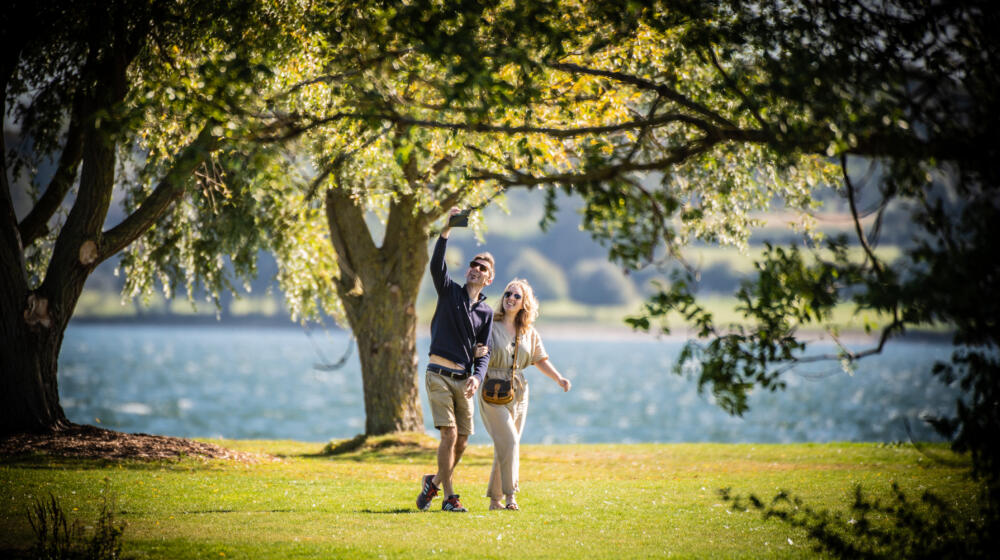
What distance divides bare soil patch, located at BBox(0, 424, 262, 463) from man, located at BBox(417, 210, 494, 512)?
19.1 ft

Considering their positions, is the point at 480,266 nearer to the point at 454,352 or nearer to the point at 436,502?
the point at 454,352

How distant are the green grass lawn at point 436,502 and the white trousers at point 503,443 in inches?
11.7

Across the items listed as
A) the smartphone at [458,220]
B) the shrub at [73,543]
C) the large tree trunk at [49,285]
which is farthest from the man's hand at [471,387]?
the large tree trunk at [49,285]

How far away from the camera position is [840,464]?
14703 millimetres

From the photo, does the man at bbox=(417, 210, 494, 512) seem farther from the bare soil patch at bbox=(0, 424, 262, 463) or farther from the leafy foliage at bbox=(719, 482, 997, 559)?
the bare soil patch at bbox=(0, 424, 262, 463)

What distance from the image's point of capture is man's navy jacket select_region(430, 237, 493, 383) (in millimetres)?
8992

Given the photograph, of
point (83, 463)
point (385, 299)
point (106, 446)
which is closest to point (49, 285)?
point (106, 446)

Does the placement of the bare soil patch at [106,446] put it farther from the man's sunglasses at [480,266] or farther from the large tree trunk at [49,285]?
the man's sunglasses at [480,266]

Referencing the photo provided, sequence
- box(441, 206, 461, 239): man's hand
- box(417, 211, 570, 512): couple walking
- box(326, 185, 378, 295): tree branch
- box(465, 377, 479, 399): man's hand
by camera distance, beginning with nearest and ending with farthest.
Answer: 1. box(441, 206, 461, 239): man's hand
2. box(465, 377, 479, 399): man's hand
3. box(417, 211, 570, 512): couple walking
4. box(326, 185, 378, 295): tree branch

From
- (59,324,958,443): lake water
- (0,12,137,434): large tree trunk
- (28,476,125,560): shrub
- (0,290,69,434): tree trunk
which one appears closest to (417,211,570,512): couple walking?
(28,476,125,560): shrub

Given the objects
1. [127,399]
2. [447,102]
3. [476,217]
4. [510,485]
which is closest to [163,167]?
[476,217]

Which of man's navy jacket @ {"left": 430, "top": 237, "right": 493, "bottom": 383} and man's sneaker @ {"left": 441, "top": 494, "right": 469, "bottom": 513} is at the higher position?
man's navy jacket @ {"left": 430, "top": 237, "right": 493, "bottom": 383}

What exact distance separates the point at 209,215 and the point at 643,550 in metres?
11.5

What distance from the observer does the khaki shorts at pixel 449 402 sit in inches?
352
